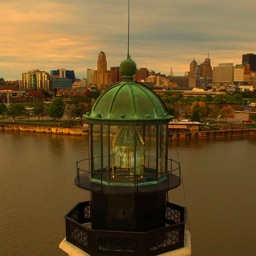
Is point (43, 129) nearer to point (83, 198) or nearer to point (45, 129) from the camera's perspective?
point (45, 129)

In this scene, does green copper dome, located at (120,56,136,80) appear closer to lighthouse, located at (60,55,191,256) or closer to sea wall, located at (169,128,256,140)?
lighthouse, located at (60,55,191,256)

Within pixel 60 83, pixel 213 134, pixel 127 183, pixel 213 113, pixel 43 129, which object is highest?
pixel 60 83

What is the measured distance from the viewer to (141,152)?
418cm

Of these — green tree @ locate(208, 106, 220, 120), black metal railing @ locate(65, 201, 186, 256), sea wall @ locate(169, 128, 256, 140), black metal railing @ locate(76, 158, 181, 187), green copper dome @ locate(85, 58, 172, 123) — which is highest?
green copper dome @ locate(85, 58, 172, 123)

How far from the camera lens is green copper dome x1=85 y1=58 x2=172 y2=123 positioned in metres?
3.87

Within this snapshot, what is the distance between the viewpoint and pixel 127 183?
395 centimetres

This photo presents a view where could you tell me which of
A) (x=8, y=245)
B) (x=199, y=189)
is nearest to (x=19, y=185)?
(x=8, y=245)

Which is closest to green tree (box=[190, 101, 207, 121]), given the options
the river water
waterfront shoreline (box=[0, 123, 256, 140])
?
waterfront shoreline (box=[0, 123, 256, 140])

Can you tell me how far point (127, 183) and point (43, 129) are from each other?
42372mm

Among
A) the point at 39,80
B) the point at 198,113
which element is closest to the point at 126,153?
the point at 198,113

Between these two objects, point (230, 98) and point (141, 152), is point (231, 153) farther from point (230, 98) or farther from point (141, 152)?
point (230, 98)

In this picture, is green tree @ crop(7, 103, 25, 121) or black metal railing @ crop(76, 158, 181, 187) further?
green tree @ crop(7, 103, 25, 121)

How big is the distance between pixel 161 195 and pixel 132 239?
26.6 inches

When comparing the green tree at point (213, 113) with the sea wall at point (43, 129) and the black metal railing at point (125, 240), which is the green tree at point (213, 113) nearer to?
the sea wall at point (43, 129)
